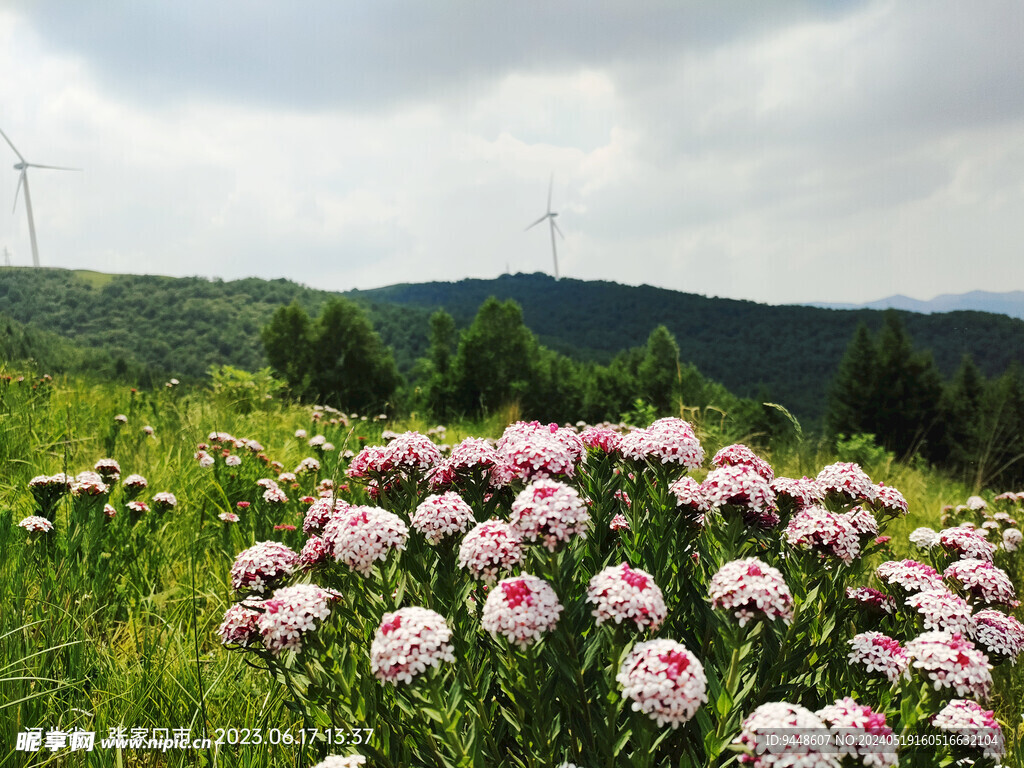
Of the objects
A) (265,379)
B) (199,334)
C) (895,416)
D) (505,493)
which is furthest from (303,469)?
(199,334)

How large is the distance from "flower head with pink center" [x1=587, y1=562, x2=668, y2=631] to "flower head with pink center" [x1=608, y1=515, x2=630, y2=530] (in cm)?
90

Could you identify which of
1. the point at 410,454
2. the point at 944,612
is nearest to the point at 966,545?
the point at 944,612

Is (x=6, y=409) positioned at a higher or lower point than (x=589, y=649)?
higher

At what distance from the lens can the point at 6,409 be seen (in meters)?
8.32

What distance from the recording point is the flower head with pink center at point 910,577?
2.53 meters

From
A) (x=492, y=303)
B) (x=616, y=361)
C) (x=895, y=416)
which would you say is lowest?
(x=895, y=416)

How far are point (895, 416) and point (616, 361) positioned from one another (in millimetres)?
24925

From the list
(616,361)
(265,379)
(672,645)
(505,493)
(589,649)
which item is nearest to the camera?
(672,645)

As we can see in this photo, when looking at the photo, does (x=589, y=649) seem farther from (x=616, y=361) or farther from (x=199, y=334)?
(x=199, y=334)

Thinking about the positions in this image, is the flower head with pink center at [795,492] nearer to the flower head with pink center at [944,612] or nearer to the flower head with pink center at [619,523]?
the flower head with pink center at [944,612]

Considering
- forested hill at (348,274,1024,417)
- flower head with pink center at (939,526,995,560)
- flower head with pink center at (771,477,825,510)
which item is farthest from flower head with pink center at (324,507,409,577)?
forested hill at (348,274,1024,417)

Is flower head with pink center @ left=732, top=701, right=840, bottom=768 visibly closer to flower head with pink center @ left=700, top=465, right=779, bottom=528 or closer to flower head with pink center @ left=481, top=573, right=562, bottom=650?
flower head with pink center @ left=481, top=573, right=562, bottom=650

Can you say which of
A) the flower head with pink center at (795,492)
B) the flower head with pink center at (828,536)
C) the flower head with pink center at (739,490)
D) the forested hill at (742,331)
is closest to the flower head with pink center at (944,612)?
the flower head with pink center at (828,536)

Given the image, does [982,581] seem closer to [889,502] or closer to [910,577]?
[910,577]
